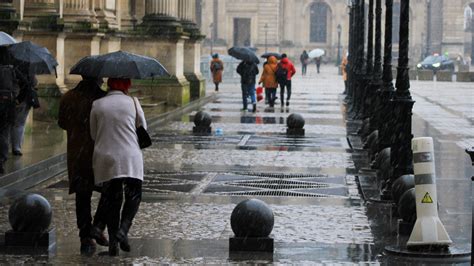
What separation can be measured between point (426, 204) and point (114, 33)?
23.0 metres

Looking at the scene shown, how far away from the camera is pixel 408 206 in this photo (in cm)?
1382

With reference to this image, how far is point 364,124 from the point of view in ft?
93.5

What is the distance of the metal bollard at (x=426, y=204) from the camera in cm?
1291

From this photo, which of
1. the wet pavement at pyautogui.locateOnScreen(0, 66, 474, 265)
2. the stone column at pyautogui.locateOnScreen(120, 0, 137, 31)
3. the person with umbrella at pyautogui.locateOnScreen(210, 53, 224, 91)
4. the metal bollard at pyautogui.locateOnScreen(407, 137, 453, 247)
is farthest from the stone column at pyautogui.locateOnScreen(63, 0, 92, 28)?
the person with umbrella at pyautogui.locateOnScreen(210, 53, 224, 91)

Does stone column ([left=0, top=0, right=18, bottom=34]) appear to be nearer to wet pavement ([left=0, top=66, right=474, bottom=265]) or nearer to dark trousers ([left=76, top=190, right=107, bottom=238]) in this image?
wet pavement ([left=0, top=66, right=474, bottom=265])

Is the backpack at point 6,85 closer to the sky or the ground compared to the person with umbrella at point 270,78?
closer to the sky

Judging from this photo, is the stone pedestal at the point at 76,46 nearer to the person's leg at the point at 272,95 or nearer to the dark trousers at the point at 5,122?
the person's leg at the point at 272,95

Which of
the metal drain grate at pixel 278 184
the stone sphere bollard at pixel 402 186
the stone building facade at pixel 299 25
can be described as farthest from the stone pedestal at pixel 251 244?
the stone building facade at pixel 299 25

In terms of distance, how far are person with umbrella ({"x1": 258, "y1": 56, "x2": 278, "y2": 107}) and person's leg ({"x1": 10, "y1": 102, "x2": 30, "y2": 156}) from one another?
67.1ft

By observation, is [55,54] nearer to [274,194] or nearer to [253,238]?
[274,194]

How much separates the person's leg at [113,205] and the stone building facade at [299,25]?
4251 inches

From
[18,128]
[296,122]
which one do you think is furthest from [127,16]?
[18,128]

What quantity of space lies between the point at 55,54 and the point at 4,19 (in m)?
6.32

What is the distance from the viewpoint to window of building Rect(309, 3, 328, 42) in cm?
12525
